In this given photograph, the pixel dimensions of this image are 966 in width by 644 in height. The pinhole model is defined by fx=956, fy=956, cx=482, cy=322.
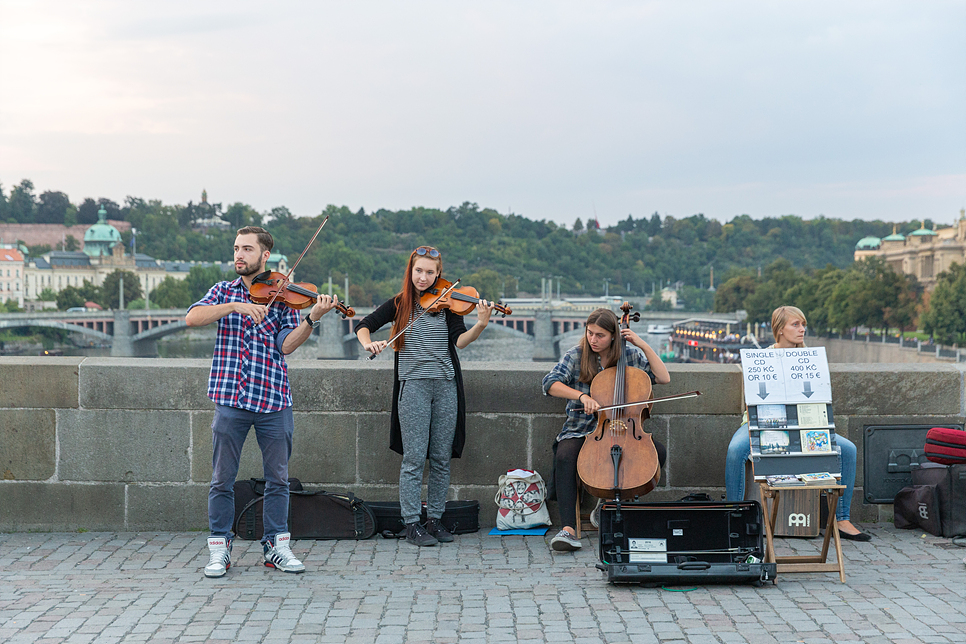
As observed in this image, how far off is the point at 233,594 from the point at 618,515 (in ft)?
5.48

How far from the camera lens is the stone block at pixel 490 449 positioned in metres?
5.34

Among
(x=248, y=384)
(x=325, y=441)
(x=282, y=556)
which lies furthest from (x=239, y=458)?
(x=325, y=441)

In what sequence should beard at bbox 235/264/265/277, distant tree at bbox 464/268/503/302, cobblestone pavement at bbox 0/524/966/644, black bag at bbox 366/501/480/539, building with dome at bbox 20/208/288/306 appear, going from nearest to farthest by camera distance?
cobblestone pavement at bbox 0/524/966/644 < beard at bbox 235/264/265/277 < black bag at bbox 366/501/480/539 < distant tree at bbox 464/268/503/302 < building with dome at bbox 20/208/288/306

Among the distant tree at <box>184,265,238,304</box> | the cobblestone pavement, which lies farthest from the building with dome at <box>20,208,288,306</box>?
the cobblestone pavement

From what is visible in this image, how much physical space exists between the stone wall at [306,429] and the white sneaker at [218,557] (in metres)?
1.03

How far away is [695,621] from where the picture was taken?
3576 millimetres

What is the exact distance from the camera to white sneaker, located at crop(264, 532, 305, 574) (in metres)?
4.28

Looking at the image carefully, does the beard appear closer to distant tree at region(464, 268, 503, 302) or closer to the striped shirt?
the striped shirt

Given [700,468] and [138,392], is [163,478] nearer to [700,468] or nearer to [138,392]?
[138,392]

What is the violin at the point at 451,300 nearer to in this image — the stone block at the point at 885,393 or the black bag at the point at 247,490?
the black bag at the point at 247,490

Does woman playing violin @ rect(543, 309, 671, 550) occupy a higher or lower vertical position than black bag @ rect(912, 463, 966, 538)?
higher

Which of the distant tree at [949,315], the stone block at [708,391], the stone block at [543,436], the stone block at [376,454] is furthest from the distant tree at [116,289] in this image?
the stone block at [708,391]

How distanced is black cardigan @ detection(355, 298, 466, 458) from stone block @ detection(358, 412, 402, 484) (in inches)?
11.5

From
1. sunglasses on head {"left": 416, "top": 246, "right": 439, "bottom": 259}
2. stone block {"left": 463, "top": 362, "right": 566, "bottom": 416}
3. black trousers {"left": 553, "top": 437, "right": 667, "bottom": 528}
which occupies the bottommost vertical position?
black trousers {"left": 553, "top": 437, "right": 667, "bottom": 528}
